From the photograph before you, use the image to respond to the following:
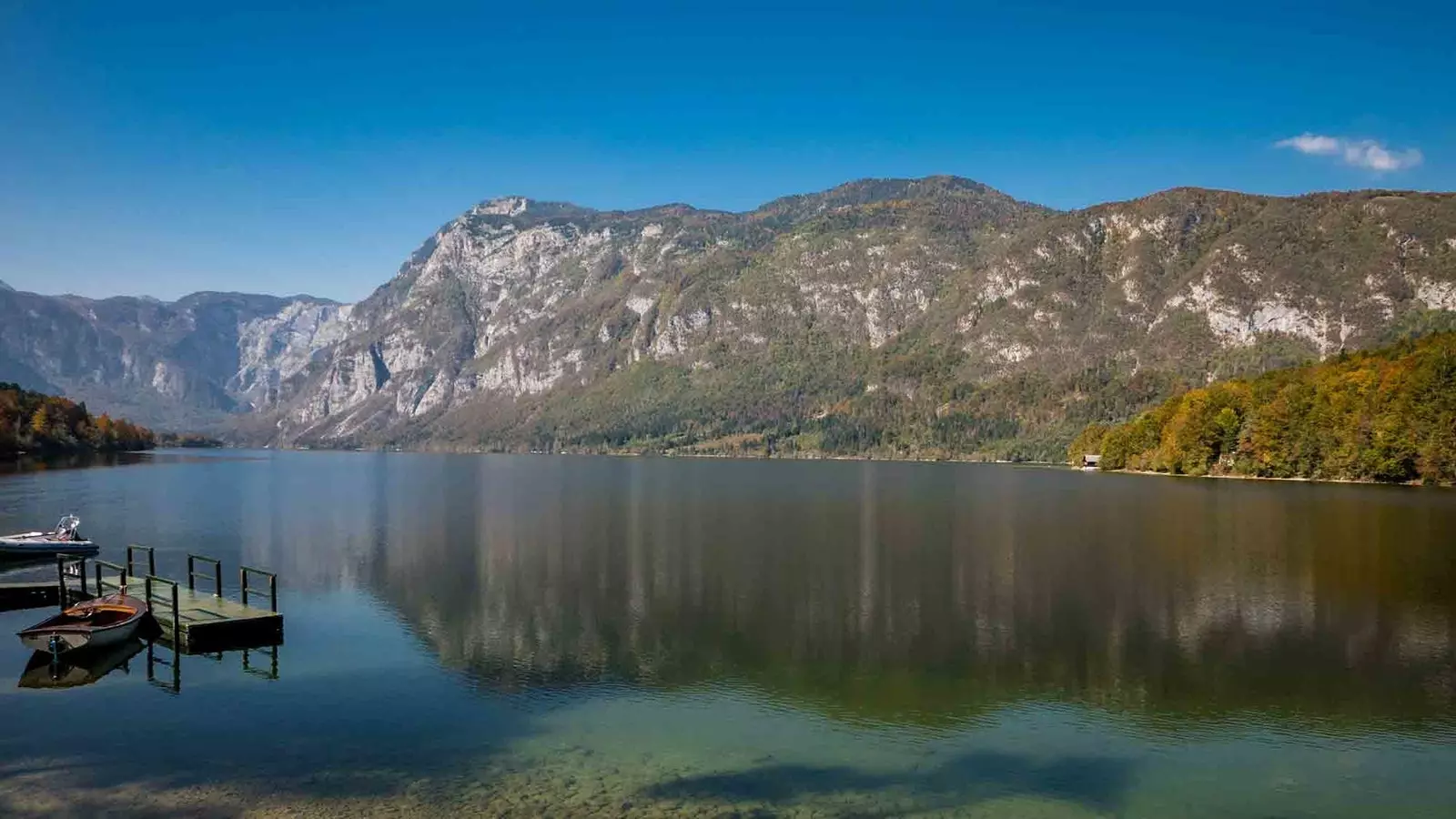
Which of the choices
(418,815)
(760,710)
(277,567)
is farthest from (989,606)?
(277,567)

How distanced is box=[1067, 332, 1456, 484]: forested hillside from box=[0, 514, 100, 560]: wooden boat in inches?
4756

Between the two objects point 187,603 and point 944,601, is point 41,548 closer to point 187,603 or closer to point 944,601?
point 187,603

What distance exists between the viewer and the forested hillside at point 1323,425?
330 ft

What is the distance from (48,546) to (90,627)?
82.5 feet

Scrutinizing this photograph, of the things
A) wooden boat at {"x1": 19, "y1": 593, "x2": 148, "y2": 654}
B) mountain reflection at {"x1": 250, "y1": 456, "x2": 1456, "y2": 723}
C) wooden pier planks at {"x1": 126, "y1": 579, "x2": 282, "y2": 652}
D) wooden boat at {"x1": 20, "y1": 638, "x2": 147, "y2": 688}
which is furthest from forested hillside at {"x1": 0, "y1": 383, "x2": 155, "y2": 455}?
wooden boat at {"x1": 20, "y1": 638, "x2": 147, "y2": 688}

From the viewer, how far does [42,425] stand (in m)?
166

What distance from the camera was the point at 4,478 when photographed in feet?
362

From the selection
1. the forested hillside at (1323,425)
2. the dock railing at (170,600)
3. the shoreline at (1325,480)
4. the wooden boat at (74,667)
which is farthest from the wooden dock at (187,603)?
the forested hillside at (1323,425)

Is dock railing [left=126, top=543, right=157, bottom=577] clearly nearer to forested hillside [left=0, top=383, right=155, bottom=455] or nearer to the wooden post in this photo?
the wooden post

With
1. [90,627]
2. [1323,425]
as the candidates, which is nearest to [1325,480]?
[1323,425]

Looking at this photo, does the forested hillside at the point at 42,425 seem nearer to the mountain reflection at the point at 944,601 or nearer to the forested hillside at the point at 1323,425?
the mountain reflection at the point at 944,601

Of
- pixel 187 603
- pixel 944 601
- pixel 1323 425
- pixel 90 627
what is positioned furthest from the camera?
pixel 1323 425

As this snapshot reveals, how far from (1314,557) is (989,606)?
24.3 meters

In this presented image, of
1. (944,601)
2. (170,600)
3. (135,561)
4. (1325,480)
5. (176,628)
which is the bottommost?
(1325,480)
